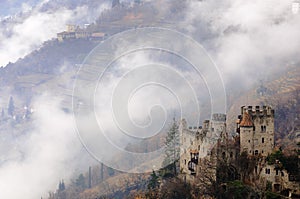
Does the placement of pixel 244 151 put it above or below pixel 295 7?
below

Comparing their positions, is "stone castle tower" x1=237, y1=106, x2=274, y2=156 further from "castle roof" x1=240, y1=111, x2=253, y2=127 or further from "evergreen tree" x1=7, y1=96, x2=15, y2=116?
"evergreen tree" x1=7, y1=96, x2=15, y2=116

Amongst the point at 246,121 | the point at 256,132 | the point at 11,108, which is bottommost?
the point at 256,132

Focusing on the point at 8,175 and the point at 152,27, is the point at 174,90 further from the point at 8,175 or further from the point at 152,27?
the point at 152,27

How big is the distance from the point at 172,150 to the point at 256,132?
768 centimetres

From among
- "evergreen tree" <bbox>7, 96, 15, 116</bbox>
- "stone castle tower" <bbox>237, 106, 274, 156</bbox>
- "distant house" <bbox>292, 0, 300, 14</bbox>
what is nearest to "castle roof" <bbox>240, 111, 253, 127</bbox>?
"stone castle tower" <bbox>237, 106, 274, 156</bbox>

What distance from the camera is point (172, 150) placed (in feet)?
124

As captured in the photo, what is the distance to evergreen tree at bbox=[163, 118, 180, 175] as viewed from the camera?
3675 cm

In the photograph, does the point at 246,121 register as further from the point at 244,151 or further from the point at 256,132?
the point at 244,151

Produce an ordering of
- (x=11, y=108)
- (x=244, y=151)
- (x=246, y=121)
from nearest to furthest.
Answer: (x=244, y=151)
(x=246, y=121)
(x=11, y=108)

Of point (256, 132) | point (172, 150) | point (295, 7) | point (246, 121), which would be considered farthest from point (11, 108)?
point (256, 132)

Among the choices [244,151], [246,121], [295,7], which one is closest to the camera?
[244,151]

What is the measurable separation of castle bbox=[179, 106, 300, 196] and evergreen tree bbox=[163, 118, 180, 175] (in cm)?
373

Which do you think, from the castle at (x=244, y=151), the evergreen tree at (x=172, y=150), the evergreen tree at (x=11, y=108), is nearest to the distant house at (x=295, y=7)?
the evergreen tree at (x=11, y=108)

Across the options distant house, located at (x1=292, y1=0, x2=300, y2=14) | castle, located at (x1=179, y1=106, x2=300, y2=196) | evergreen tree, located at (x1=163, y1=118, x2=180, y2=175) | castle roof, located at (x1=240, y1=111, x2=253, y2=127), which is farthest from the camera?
distant house, located at (x1=292, y1=0, x2=300, y2=14)
